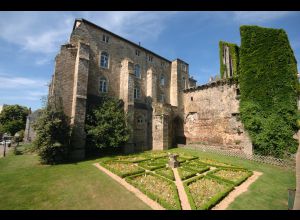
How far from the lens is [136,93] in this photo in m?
27.0

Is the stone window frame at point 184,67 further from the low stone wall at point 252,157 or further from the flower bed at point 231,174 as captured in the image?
the flower bed at point 231,174

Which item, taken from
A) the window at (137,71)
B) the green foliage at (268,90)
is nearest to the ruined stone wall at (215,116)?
the green foliage at (268,90)

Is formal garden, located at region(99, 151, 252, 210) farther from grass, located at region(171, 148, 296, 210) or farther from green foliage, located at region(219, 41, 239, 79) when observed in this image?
green foliage, located at region(219, 41, 239, 79)

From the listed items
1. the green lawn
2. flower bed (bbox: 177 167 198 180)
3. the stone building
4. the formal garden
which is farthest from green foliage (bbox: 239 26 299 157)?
flower bed (bbox: 177 167 198 180)

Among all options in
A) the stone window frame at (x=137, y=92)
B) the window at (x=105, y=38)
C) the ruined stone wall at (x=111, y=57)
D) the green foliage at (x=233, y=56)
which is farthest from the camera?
the stone window frame at (x=137, y=92)

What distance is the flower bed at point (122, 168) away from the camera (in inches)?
472

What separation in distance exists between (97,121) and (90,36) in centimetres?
1154

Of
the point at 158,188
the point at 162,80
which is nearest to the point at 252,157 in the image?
the point at 158,188

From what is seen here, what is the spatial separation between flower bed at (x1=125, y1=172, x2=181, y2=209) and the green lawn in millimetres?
846

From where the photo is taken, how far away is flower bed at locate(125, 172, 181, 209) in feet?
26.6

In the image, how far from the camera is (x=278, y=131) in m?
16.8

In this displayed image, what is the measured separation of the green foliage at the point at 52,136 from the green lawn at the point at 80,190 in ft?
5.13
